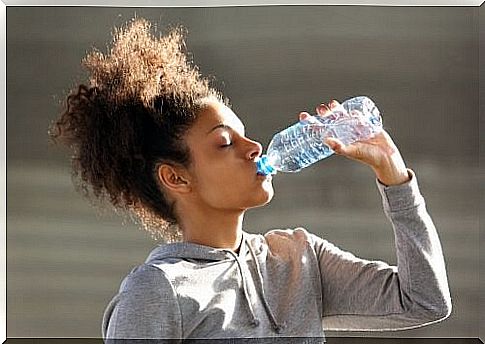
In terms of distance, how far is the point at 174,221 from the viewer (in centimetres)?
174

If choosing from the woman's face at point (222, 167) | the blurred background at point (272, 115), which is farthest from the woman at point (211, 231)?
the blurred background at point (272, 115)

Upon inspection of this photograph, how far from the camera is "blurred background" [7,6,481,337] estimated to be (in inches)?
78.2

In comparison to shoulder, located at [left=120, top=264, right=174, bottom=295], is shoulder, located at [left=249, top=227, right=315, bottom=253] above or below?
above

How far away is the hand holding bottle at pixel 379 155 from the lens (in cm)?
158

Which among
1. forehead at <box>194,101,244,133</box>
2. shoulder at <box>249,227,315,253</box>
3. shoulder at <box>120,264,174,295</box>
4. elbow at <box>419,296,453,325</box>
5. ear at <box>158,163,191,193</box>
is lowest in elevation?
elbow at <box>419,296,453,325</box>

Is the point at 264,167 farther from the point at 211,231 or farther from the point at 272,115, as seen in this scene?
the point at 272,115

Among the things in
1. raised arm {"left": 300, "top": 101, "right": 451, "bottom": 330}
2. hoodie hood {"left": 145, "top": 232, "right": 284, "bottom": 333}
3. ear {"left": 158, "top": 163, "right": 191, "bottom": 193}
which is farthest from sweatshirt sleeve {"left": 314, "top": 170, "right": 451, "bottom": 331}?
ear {"left": 158, "top": 163, "right": 191, "bottom": 193}

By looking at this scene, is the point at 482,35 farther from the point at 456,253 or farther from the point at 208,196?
the point at 208,196

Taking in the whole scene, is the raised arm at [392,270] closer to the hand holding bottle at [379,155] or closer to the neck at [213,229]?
the hand holding bottle at [379,155]

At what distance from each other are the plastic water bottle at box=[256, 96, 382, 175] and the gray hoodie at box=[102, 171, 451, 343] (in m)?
0.12

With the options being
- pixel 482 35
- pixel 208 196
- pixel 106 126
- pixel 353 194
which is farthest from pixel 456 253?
pixel 106 126

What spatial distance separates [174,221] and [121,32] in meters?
0.42

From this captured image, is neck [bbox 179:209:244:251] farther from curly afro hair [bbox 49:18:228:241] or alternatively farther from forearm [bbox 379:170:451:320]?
forearm [bbox 379:170:451:320]

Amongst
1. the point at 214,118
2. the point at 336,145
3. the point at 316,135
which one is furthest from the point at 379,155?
the point at 214,118
